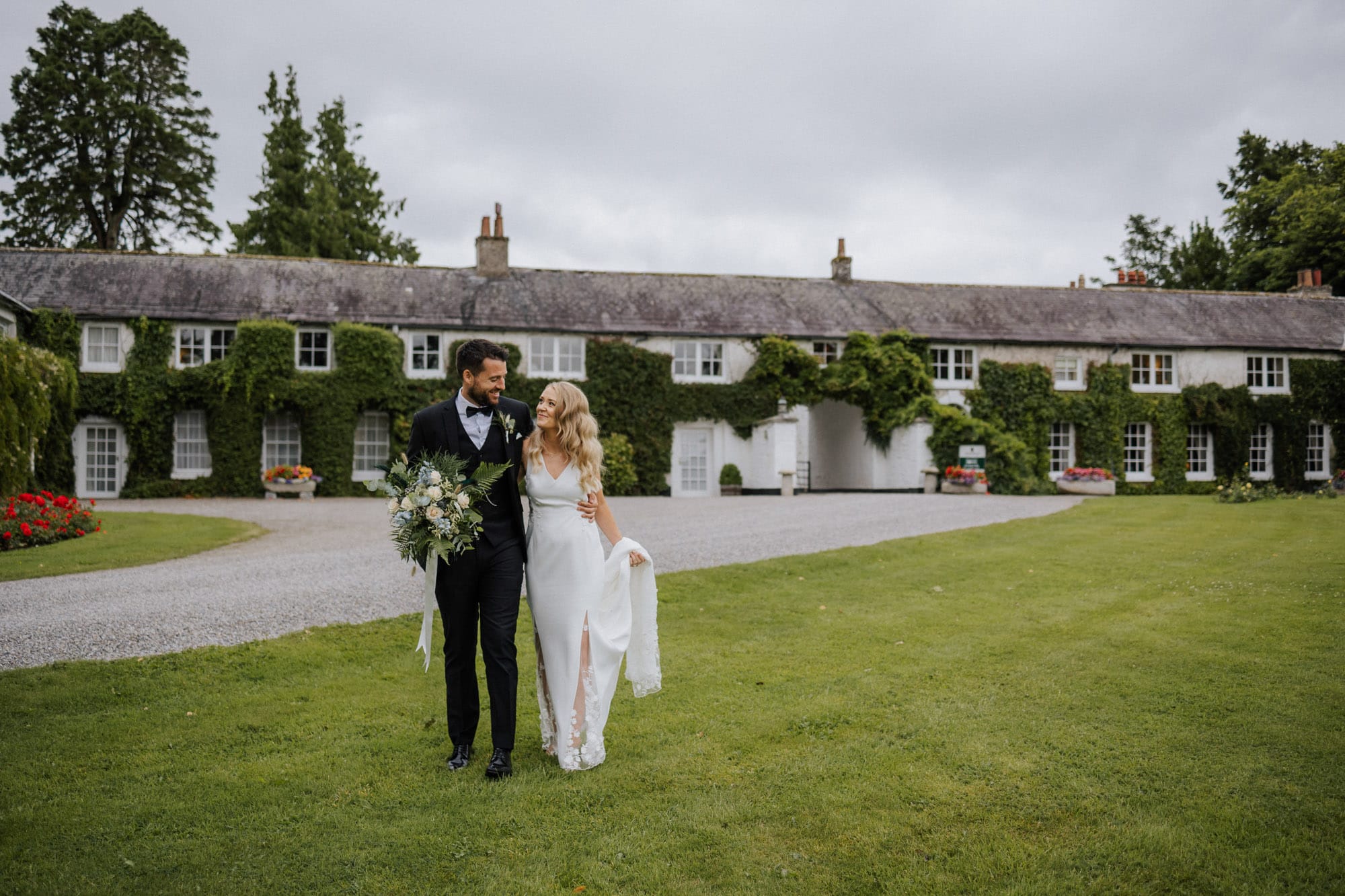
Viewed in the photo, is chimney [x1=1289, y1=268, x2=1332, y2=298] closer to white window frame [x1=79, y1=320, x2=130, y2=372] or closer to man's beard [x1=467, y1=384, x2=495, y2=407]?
man's beard [x1=467, y1=384, x2=495, y2=407]

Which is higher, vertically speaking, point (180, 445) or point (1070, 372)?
point (1070, 372)

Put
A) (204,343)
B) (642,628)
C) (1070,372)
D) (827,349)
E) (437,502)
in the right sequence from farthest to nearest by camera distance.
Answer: (1070,372) < (827,349) < (204,343) < (642,628) < (437,502)

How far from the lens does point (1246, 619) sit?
7.21 meters

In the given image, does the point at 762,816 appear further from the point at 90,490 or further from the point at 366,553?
the point at 90,490

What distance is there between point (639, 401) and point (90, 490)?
14.6 metres

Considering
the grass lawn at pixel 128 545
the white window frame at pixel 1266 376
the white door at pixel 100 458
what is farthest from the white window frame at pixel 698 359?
the white window frame at pixel 1266 376

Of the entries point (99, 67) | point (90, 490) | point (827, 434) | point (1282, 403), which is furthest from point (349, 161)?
point (1282, 403)

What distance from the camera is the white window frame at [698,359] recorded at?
2534cm

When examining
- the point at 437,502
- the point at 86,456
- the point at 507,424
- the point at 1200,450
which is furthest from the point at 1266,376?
the point at 86,456

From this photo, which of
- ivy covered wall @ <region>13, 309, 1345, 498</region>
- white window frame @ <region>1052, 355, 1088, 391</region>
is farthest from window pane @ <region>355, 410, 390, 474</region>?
white window frame @ <region>1052, 355, 1088, 391</region>

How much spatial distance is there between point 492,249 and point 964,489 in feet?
50.2

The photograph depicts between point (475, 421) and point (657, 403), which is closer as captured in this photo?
point (475, 421)

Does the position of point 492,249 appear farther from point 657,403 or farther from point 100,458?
point 100,458

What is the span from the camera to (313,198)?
36781 millimetres
